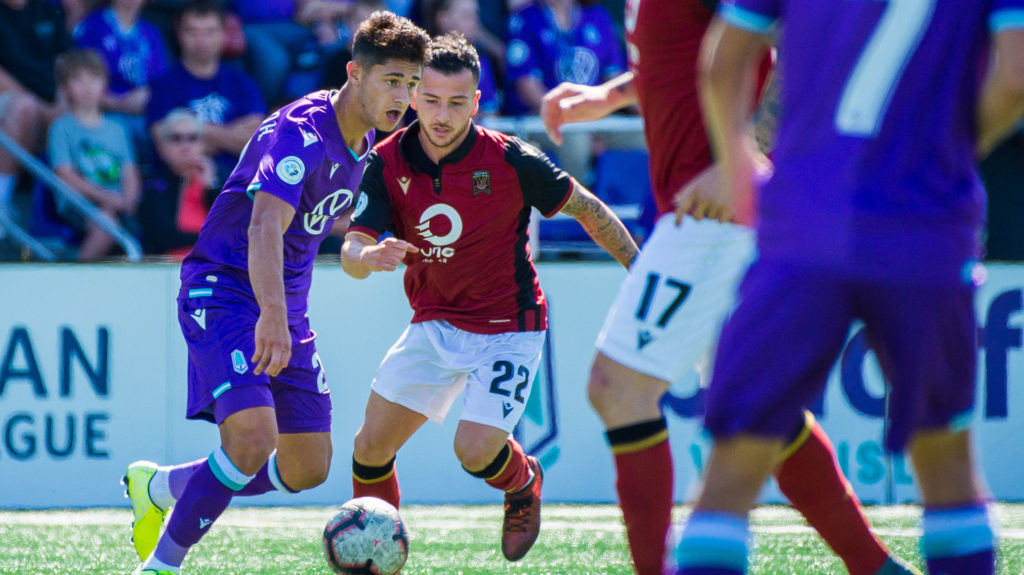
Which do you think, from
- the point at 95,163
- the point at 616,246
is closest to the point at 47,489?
the point at 95,163

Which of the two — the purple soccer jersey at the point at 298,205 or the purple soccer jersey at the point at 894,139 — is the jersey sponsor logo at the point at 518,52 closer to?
the purple soccer jersey at the point at 298,205

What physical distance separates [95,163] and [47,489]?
8.19ft

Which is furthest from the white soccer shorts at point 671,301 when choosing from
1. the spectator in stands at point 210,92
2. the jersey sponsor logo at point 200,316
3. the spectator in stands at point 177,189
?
the spectator in stands at point 210,92

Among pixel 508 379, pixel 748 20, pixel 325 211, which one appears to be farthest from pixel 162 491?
pixel 748 20

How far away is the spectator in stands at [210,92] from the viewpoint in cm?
898

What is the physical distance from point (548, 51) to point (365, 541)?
229 inches

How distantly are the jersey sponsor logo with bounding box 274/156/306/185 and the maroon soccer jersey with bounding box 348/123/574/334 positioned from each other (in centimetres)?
53

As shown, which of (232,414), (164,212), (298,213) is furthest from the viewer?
(164,212)

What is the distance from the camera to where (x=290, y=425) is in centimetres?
483

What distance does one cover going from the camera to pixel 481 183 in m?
4.96

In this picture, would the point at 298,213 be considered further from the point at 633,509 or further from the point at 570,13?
the point at 570,13

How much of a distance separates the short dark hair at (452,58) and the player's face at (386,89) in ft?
0.90

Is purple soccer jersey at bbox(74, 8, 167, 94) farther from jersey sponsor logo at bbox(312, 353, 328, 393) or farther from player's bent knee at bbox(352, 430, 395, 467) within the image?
player's bent knee at bbox(352, 430, 395, 467)

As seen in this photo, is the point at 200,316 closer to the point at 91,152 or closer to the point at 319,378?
the point at 319,378
